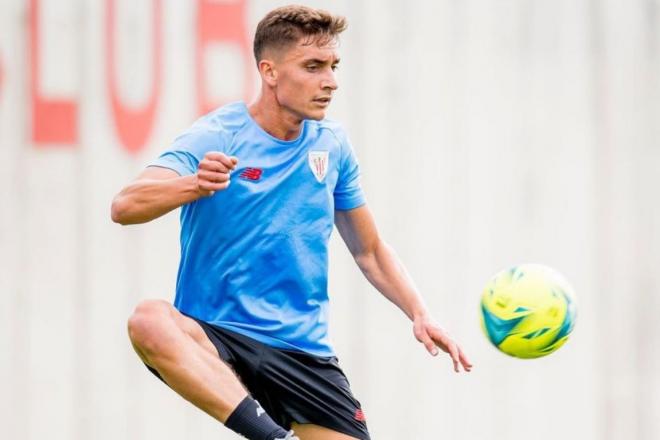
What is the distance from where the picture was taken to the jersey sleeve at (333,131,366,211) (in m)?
4.88

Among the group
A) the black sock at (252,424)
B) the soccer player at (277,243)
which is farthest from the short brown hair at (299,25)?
the black sock at (252,424)

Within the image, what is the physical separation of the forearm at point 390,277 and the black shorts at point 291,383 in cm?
38

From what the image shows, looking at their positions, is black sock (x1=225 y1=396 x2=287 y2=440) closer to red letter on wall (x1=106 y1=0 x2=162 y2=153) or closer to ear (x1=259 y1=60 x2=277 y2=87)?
ear (x1=259 y1=60 x2=277 y2=87)

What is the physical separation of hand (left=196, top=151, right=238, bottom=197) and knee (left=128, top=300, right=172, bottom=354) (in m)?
0.46

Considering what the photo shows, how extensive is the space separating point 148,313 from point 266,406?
740 millimetres

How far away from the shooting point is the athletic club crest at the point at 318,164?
468 cm

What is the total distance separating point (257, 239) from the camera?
14.8ft

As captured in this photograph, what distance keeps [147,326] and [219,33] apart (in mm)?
3267

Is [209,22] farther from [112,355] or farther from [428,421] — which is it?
[428,421]

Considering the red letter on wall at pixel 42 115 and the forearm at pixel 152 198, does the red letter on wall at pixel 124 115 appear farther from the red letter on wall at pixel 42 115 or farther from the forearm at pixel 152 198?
the forearm at pixel 152 198

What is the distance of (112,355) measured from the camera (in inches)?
269

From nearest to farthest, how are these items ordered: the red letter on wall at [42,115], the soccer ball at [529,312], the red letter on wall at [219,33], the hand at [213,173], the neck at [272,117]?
the hand at [213,173], the soccer ball at [529,312], the neck at [272,117], the red letter on wall at [42,115], the red letter on wall at [219,33]

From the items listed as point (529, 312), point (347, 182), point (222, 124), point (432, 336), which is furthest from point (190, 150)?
point (529, 312)

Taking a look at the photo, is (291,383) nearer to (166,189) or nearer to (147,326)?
(147,326)
